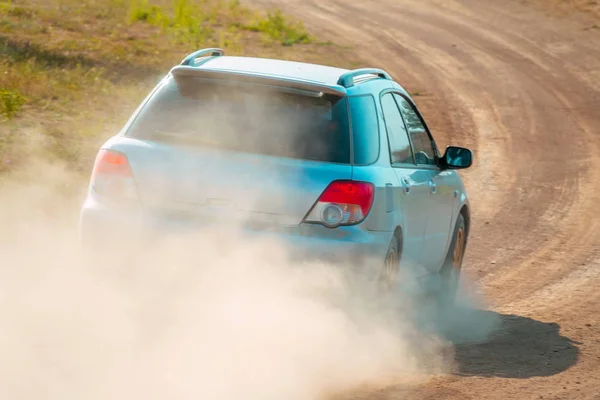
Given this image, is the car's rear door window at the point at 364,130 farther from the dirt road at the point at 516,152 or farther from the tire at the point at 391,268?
the dirt road at the point at 516,152

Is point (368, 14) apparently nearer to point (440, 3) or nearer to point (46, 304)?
point (440, 3)

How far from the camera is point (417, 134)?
8.78m

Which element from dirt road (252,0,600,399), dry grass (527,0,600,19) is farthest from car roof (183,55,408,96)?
dry grass (527,0,600,19)

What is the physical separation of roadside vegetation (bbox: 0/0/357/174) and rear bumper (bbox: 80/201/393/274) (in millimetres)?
5685

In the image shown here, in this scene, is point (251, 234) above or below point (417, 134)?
below

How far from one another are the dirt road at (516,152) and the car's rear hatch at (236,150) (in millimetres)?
1277

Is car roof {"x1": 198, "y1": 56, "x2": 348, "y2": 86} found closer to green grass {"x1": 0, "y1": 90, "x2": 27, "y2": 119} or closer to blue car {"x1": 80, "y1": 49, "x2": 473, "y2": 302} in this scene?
blue car {"x1": 80, "y1": 49, "x2": 473, "y2": 302}

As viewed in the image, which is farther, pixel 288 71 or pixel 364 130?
pixel 288 71

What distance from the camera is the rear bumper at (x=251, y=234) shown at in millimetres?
6805

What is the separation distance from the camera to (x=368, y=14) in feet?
108

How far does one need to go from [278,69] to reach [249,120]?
1.98ft

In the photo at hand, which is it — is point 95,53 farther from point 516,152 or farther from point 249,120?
point 249,120

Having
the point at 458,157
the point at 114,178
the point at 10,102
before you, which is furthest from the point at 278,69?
the point at 10,102

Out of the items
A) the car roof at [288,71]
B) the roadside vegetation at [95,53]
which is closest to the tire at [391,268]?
the car roof at [288,71]
